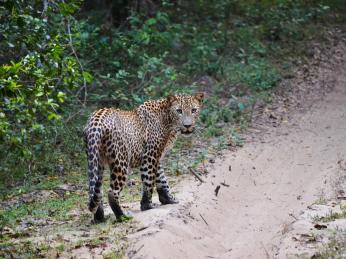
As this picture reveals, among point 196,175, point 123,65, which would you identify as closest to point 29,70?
point 196,175

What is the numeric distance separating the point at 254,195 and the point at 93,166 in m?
3.51

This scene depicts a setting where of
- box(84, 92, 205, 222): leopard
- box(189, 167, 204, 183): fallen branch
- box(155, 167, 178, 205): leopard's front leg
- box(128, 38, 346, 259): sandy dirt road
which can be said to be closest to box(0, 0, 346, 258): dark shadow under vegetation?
box(189, 167, 204, 183): fallen branch

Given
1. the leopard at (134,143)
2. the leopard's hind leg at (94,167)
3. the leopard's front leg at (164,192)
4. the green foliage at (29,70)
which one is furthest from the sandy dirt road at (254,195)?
the green foliage at (29,70)

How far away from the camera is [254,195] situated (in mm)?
12219

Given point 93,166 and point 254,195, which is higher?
point 93,166

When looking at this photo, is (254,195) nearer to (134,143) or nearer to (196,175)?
(196,175)

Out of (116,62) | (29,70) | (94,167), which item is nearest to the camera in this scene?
(29,70)

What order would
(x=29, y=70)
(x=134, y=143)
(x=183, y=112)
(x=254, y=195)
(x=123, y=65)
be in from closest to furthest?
(x=29, y=70)
(x=134, y=143)
(x=183, y=112)
(x=254, y=195)
(x=123, y=65)

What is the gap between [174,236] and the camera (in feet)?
30.9

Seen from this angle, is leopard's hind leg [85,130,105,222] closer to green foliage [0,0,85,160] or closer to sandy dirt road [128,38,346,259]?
green foliage [0,0,85,160]

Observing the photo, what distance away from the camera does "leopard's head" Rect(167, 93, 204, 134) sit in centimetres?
1124

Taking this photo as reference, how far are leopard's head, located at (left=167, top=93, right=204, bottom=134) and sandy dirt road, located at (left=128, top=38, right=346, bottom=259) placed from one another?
1.14m

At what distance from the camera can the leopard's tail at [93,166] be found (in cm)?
977

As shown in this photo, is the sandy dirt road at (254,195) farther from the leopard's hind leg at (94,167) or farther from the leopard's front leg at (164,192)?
the leopard's hind leg at (94,167)
